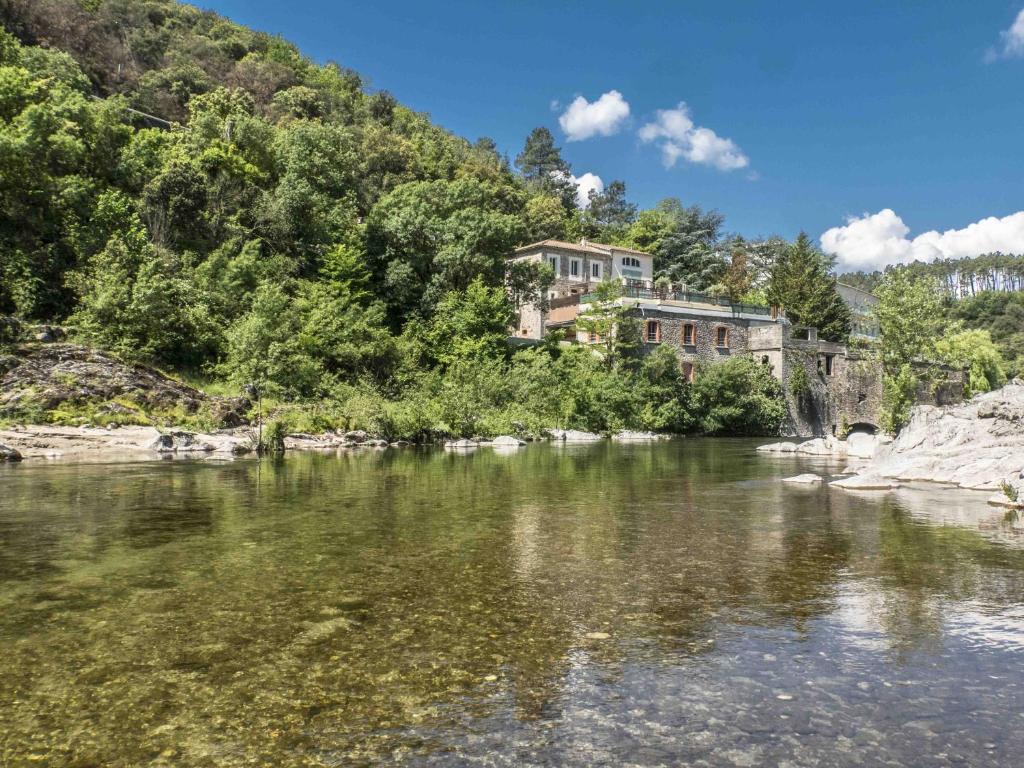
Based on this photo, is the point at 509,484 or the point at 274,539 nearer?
the point at 274,539

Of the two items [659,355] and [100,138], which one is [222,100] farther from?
[659,355]

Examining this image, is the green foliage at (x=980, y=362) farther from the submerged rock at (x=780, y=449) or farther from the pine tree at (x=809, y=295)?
the submerged rock at (x=780, y=449)

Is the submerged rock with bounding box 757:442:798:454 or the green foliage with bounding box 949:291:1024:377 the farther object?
the green foliage with bounding box 949:291:1024:377

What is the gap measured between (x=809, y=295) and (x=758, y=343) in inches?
358

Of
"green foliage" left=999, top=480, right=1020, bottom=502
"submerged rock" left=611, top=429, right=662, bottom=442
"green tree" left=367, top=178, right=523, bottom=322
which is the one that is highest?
"green tree" left=367, top=178, right=523, bottom=322

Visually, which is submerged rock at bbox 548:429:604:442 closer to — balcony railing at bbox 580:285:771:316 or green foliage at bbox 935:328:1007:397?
balcony railing at bbox 580:285:771:316

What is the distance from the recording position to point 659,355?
4647cm

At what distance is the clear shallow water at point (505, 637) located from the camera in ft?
14.4

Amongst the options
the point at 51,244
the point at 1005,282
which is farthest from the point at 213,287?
the point at 1005,282

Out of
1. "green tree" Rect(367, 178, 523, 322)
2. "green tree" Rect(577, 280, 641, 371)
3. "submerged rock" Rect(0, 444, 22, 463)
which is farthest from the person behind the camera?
"green tree" Rect(577, 280, 641, 371)

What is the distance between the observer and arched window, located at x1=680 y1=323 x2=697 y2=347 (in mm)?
49656

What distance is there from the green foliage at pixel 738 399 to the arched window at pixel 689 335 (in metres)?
2.28

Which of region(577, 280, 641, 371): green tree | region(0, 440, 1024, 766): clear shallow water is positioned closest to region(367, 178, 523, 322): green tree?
region(577, 280, 641, 371): green tree

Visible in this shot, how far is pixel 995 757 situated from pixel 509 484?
45.9 ft
